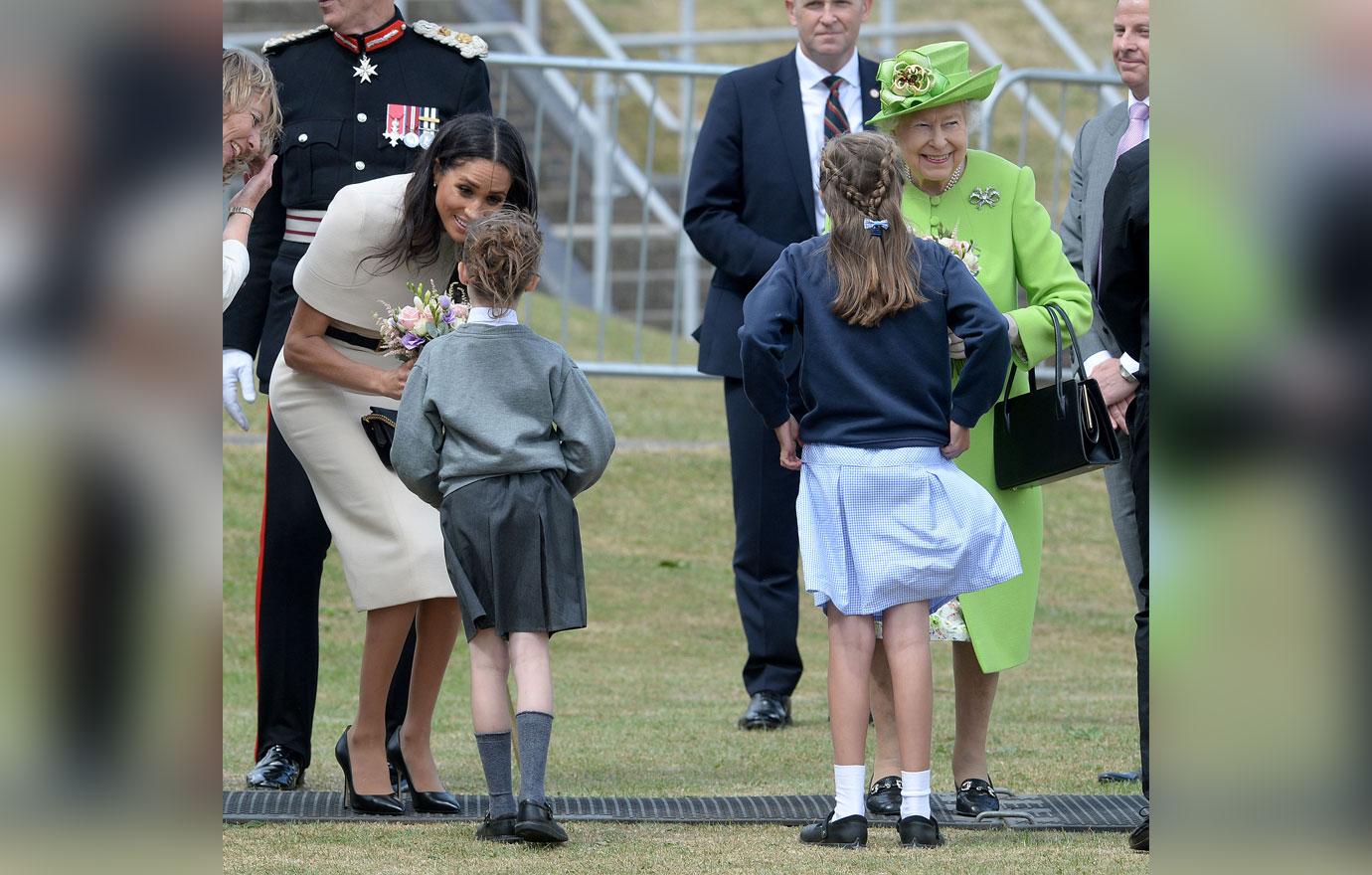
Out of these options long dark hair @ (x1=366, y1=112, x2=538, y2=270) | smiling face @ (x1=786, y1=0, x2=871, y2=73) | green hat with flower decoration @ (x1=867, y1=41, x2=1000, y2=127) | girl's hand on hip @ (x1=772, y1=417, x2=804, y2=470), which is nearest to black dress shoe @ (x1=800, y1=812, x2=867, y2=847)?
girl's hand on hip @ (x1=772, y1=417, x2=804, y2=470)

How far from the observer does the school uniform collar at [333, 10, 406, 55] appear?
17.1 feet

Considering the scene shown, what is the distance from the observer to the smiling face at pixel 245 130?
14.6 ft

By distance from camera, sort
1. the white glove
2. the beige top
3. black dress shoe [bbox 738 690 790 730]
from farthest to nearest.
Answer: black dress shoe [bbox 738 690 790 730] → the white glove → the beige top

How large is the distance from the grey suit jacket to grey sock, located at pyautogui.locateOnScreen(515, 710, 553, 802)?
1677mm

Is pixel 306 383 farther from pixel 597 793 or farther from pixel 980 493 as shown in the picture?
pixel 980 493

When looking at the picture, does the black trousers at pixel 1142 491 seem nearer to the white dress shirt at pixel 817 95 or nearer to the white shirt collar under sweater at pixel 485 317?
the white shirt collar under sweater at pixel 485 317

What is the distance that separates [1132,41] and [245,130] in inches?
82.1

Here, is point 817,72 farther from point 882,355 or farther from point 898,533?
point 898,533

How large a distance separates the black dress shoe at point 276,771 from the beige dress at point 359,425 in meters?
0.60

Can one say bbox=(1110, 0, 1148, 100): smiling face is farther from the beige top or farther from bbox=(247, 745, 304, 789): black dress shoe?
bbox=(247, 745, 304, 789): black dress shoe

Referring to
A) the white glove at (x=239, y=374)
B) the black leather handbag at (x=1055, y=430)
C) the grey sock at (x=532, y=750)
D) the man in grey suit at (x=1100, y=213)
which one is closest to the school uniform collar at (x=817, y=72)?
the man in grey suit at (x=1100, y=213)

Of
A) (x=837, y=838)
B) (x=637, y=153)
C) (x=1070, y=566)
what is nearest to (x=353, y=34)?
(x=837, y=838)

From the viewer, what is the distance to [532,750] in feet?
14.1

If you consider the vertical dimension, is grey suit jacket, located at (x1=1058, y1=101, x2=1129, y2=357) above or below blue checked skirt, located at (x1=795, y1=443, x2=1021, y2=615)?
above
